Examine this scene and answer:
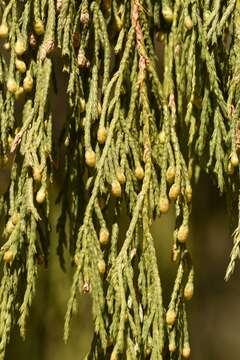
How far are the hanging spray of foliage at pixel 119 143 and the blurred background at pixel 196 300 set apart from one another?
74 cm

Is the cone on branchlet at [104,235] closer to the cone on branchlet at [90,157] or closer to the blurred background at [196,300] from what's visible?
the cone on branchlet at [90,157]

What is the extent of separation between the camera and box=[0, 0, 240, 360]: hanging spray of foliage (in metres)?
1.29

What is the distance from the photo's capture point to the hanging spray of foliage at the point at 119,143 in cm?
129

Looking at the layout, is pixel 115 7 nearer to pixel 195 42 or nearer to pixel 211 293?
pixel 195 42

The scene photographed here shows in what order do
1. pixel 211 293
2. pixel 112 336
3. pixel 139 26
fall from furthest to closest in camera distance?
pixel 211 293 → pixel 139 26 → pixel 112 336

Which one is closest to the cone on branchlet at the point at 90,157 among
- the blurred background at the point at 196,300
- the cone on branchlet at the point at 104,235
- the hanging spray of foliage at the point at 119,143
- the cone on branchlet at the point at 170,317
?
the hanging spray of foliage at the point at 119,143

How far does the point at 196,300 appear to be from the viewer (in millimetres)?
2209

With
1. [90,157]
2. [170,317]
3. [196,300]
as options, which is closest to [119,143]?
[90,157]

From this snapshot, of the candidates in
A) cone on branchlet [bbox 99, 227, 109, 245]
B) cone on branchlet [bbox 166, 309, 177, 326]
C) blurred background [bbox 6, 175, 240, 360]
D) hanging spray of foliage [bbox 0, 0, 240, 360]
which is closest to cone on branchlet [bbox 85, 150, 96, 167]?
hanging spray of foliage [bbox 0, 0, 240, 360]

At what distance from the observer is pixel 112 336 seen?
50.8 inches

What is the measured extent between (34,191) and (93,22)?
13.3 inches

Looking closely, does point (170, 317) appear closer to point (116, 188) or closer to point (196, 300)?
point (116, 188)

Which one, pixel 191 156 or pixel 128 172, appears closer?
pixel 128 172

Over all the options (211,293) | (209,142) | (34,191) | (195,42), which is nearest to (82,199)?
(34,191)
